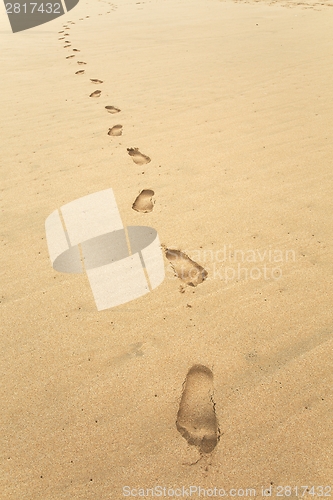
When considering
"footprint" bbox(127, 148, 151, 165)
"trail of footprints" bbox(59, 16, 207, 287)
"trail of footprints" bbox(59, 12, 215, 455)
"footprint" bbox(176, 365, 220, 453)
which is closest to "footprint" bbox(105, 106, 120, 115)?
"trail of footprints" bbox(59, 16, 207, 287)

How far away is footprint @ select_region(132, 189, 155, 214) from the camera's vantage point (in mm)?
1925

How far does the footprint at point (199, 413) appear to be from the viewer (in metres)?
1.03

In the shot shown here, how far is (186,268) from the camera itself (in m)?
1.56

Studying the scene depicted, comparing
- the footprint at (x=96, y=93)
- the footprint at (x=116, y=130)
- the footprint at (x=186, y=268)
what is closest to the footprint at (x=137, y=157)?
the footprint at (x=116, y=130)

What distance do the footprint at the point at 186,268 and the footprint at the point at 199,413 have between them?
0.44m

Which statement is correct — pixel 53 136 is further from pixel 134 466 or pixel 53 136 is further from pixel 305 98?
pixel 134 466

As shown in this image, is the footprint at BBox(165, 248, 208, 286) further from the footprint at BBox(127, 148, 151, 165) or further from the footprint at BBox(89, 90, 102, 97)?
the footprint at BBox(89, 90, 102, 97)

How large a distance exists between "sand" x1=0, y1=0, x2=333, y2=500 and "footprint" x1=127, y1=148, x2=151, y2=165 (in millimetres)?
28

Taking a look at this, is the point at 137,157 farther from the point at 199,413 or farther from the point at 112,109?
the point at 199,413

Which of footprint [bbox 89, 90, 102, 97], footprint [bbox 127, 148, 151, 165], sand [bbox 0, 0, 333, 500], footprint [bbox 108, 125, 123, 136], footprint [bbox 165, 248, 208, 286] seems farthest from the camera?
footprint [bbox 89, 90, 102, 97]

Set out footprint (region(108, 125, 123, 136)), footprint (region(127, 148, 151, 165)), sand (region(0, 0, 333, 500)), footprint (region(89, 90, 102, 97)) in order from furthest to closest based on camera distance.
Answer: footprint (region(89, 90, 102, 97)) < footprint (region(108, 125, 123, 136)) < footprint (region(127, 148, 151, 165)) < sand (region(0, 0, 333, 500))

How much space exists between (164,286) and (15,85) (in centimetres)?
390

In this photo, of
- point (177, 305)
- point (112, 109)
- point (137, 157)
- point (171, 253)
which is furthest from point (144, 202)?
point (112, 109)

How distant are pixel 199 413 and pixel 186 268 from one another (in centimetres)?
67
